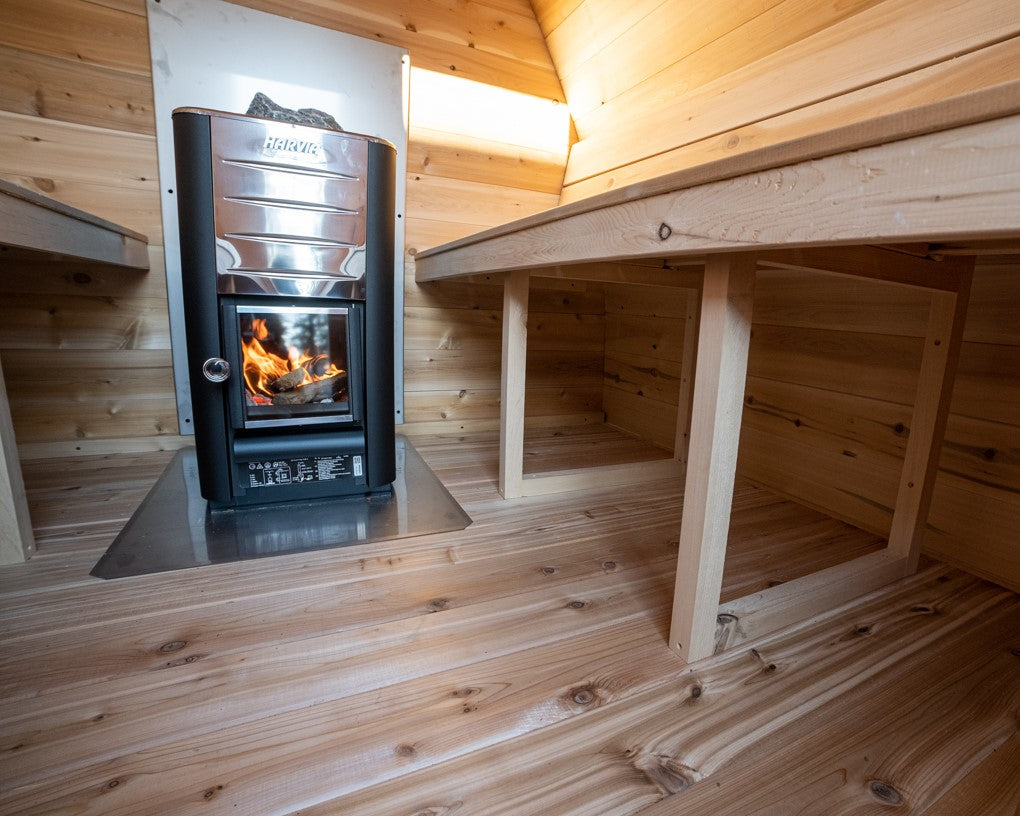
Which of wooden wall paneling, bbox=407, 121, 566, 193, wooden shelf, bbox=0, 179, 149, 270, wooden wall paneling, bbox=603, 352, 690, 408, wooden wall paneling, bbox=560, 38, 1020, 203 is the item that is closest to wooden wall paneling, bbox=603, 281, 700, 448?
wooden wall paneling, bbox=603, 352, 690, 408

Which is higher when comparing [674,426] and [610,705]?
[674,426]

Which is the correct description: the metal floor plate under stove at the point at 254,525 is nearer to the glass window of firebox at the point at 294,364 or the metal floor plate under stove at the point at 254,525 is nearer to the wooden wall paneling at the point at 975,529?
the glass window of firebox at the point at 294,364

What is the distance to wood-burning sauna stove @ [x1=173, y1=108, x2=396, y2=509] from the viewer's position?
109 cm

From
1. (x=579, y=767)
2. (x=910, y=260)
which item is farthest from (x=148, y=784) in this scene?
(x=910, y=260)

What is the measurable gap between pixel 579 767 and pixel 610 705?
108 mm

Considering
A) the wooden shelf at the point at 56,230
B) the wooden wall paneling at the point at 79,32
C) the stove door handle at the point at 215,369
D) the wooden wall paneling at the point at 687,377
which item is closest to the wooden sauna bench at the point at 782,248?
the wooden wall paneling at the point at 687,377

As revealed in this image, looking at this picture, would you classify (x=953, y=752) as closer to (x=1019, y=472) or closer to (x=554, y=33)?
(x=1019, y=472)

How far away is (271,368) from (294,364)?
5 cm

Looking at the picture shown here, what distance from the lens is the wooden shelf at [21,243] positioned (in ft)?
2.90

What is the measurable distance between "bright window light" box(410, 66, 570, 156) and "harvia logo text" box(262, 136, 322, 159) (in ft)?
2.47

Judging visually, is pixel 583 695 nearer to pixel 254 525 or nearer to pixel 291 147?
pixel 254 525

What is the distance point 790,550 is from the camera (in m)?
1.14

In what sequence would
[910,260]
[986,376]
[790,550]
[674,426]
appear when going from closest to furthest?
[910,260] < [986,376] < [790,550] < [674,426]

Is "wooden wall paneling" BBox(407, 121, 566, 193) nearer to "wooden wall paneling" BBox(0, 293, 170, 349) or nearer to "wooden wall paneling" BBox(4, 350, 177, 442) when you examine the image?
"wooden wall paneling" BBox(0, 293, 170, 349)
